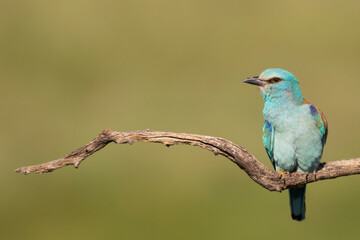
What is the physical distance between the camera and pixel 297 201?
6.77 meters

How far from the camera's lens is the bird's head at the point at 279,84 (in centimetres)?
616

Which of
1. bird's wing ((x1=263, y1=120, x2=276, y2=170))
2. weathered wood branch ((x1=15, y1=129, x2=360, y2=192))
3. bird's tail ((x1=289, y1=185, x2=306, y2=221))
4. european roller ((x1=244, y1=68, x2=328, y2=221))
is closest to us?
weathered wood branch ((x1=15, y1=129, x2=360, y2=192))

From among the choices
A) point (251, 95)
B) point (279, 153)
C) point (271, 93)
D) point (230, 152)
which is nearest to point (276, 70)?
point (271, 93)

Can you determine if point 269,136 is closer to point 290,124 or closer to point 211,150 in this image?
point 290,124

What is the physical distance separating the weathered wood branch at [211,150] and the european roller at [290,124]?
0.78 ft

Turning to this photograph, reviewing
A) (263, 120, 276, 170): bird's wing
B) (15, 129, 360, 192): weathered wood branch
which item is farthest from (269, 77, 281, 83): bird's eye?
(15, 129, 360, 192): weathered wood branch

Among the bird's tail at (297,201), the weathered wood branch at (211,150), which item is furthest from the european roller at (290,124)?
the bird's tail at (297,201)

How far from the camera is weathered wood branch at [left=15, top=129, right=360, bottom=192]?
512cm

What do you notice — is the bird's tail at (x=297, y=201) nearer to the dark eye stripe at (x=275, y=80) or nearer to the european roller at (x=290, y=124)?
the european roller at (x=290, y=124)

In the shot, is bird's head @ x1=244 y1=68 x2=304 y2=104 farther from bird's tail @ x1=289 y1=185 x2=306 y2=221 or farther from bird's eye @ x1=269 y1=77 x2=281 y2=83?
bird's tail @ x1=289 y1=185 x2=306 y2=221

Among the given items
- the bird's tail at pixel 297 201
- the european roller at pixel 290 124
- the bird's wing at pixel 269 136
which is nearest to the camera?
the european roller at pixel 290 124

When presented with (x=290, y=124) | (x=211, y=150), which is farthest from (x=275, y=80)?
(x=211, y=150)

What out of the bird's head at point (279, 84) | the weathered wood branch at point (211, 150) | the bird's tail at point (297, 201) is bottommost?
the bird's tail at point (297, 201)

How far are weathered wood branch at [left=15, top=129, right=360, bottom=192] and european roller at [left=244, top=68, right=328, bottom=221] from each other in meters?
0.24
